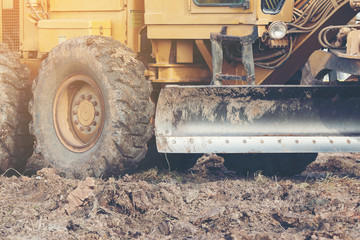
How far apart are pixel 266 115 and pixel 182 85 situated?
0.98m

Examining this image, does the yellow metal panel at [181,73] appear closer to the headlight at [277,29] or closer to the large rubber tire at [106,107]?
the large rubber tire at [106,107]

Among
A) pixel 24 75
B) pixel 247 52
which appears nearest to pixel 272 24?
pixel 247 52

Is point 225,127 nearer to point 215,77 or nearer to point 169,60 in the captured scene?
point 215,77

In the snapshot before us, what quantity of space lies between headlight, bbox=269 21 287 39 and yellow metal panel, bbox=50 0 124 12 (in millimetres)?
1703

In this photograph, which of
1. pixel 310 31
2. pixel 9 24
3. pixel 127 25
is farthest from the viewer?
pixel 9 24

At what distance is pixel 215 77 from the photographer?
6.43m

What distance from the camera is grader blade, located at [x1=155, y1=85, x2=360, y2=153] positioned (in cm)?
625

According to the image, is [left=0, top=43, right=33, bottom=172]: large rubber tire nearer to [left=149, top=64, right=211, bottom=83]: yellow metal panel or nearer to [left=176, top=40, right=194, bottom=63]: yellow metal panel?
[left=149, top=64, right=211, bottom=83]: yellow metal panel

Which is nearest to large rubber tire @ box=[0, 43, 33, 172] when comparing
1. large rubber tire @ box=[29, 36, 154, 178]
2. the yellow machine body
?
large rubber tire @ box=[29, 36, 154, 178]

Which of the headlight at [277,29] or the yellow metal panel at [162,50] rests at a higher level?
the headlight at [277,29]

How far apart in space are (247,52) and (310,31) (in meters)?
0.77

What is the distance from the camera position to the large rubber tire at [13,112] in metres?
6.95

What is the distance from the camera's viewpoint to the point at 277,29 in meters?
6.53

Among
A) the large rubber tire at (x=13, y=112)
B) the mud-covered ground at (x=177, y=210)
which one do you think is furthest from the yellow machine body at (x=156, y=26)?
the mud-covered ground at (x=177, y=210)
